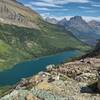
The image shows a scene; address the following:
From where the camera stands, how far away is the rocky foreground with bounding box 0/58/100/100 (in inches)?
1157

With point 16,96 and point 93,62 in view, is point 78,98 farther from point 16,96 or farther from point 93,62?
point 93,62

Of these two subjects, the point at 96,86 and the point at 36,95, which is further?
the point at 96,86

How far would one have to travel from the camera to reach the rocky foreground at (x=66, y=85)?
96.4 feet

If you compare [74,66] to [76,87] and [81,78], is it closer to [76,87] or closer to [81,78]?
[81,78]

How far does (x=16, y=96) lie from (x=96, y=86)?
8896 mm

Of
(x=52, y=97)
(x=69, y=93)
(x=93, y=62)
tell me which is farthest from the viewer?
(x=93, y=62)

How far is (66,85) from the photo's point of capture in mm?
32844

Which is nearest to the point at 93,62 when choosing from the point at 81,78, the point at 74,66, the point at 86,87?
the point at 74,66

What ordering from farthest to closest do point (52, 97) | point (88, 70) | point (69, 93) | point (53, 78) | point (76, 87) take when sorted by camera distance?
point (88, 70)
point (53, 78)
point (76, 87)
point (69, 93)
point (52, 97)

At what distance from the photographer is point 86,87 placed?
109 feet

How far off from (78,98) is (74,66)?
11.0 metres

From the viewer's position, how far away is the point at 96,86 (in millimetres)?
33406

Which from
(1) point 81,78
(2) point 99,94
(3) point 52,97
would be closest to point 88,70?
(1) point 81,78

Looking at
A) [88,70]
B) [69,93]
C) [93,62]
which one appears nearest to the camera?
[69,93]
